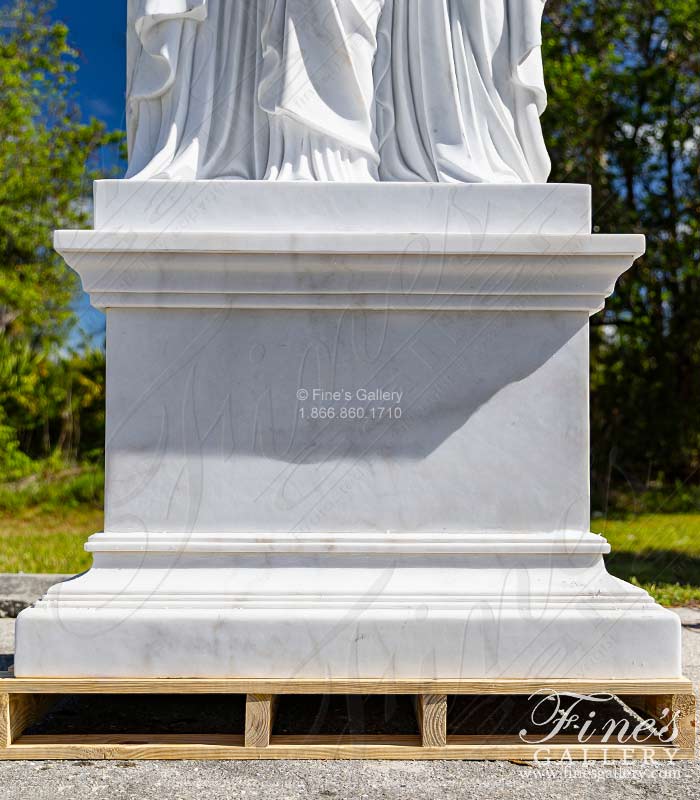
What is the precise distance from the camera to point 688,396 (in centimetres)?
1265

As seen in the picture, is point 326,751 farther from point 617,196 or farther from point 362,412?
point 617,196

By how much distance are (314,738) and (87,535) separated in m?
7.63

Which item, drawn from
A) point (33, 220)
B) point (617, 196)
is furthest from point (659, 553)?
point (33, 220)

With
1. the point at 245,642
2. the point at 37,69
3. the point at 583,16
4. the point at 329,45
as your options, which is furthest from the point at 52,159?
the point at 245,642

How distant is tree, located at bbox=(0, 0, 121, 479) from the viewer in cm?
1334

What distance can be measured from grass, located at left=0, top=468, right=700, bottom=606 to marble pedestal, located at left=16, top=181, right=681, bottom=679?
330cm

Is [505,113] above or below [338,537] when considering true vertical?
above

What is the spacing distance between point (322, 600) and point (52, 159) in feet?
44.1

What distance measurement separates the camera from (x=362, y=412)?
2844 millimetres

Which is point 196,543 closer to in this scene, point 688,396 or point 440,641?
point 440,641

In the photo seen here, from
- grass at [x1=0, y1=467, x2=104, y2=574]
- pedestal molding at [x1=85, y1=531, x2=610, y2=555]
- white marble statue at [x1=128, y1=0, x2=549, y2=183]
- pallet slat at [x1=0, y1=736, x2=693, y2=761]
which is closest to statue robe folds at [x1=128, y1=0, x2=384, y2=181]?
white marble statue at [x1=128, y1=0, x2=549, y2=183]

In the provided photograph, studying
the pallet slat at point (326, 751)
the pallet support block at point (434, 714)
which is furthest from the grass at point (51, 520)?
the pallet support block at point (434, 714)

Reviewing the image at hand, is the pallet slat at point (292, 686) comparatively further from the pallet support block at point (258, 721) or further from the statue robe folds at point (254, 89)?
the statue robe folds at point (254, 89)

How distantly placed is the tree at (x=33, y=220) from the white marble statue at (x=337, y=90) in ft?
35.4
